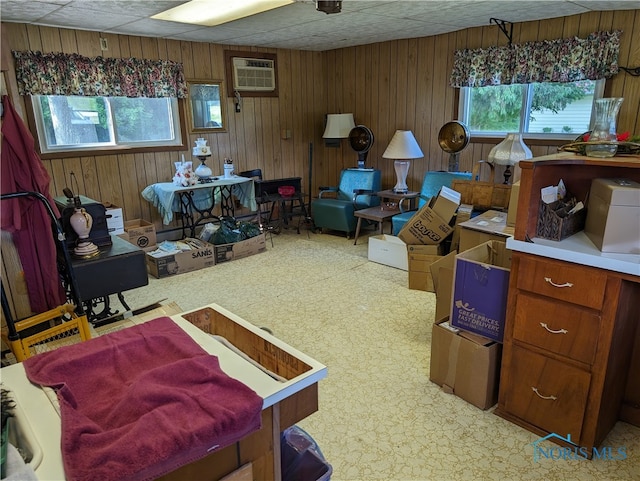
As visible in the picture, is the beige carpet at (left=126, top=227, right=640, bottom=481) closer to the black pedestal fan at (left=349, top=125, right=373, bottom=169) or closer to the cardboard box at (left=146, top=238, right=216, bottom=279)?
the cardboard box at (left=146, top=238, right=216, bottom=279)

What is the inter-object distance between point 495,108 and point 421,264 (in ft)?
7.36

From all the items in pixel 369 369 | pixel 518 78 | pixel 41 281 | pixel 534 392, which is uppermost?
pixel 518 78

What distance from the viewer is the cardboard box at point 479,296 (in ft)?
7.19

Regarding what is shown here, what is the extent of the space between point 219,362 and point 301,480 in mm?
547

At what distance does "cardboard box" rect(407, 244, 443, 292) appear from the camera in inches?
143

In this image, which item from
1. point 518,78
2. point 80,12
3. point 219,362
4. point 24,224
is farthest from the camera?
point 518,78

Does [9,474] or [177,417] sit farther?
[177,417]

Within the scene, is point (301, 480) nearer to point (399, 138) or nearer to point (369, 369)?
point (369, 369)

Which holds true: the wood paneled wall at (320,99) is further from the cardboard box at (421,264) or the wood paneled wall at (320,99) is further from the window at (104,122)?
the cardboard box at (421,264)

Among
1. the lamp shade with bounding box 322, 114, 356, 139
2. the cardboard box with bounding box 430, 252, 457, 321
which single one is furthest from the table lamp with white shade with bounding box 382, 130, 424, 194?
A: the cardboard box with bounding box 430, 252, 457, 321

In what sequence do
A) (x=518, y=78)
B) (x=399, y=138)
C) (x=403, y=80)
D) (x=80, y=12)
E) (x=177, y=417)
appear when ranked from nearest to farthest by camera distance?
(x=177, y=417) < (x=80, y=12) < (x=518, y=78) < (x=399, y=138) < (x=403, y=80)

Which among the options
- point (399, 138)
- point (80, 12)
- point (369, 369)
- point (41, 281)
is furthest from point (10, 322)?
point (399, 138)

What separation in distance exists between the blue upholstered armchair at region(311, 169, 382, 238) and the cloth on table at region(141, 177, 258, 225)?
2.81 feet

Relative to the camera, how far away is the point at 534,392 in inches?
82.1
